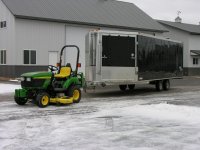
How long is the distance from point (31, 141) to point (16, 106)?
6.28m

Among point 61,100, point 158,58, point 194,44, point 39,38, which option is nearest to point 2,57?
point 39,38

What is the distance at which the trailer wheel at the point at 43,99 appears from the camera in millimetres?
14078

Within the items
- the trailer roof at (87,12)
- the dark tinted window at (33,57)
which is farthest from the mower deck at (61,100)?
the dark tinted window at (33,57)

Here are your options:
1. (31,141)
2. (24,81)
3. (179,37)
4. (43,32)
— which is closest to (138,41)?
(24,81)

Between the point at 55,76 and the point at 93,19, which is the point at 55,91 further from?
the point at 93,19

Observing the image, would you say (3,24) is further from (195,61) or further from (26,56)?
(195,61)

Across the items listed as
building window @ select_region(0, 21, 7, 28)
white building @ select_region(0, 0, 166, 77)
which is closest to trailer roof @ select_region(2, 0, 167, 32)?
white building @ select_region(0, 0, 166, 77)

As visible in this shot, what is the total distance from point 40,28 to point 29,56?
2.56 metres

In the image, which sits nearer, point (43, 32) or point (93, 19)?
point (43, 32)

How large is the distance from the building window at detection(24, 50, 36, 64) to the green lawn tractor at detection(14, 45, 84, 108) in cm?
1648

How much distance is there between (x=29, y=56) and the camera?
31.8 metres

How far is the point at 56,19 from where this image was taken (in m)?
33.3

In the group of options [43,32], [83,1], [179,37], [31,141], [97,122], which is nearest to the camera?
[31,141]

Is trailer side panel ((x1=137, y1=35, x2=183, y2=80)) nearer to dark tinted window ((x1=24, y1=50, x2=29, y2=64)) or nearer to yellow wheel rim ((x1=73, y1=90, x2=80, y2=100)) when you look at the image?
yellow wheel rim ((x1=73, y1=90, x2=80, y2=100))
